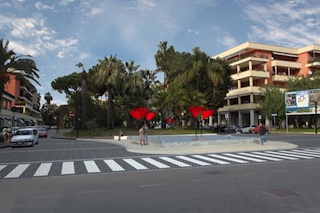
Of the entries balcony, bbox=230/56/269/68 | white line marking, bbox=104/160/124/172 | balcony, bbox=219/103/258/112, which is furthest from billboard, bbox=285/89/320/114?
white line marking, bbox=104/160/124/172

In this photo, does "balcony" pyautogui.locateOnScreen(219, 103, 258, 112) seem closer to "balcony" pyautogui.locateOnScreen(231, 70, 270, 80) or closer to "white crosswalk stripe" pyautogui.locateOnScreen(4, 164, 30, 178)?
"balcony" pyautogui.locateOnScreen(231, 70, 270, 80)

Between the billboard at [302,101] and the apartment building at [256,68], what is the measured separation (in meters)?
12.4

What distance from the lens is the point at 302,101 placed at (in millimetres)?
45750

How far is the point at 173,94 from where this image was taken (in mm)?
43406

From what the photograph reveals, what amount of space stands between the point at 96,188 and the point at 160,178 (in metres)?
2.32

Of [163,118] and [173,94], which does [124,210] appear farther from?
[163,118]

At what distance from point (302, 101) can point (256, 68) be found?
2016 cm

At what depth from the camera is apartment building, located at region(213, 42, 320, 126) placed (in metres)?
60.7

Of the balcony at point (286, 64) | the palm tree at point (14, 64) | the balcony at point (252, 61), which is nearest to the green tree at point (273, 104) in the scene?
the balcony at point (252, 61)

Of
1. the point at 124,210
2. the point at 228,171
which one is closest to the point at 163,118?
the point at 228,171

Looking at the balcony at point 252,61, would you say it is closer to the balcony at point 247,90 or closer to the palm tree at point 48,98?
the balcony at point 247,90

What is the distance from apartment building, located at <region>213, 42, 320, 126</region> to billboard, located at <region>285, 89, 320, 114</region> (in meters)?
12.4

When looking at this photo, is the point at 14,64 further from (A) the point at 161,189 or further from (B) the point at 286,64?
(B) the point at 286,64

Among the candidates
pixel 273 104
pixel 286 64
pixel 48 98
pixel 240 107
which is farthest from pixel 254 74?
pixel 48 98
